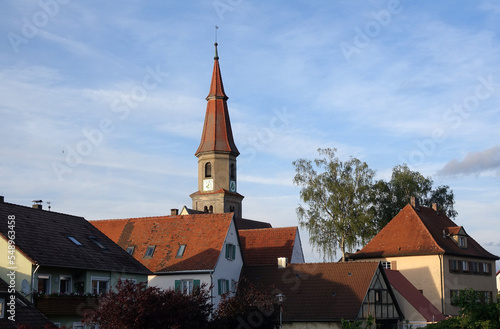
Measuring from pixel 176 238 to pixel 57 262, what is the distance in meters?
15.9

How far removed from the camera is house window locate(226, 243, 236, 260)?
46062mm

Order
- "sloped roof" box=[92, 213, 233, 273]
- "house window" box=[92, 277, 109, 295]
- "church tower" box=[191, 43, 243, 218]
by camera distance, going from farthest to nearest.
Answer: "church tower" box=[191, 43, 243, 218], "sloped roof" box=[92, 213, 233, 273], "house window" box=[92, 277, 109, 295]

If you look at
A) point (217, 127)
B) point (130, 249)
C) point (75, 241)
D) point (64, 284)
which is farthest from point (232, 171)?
point (64, 284)

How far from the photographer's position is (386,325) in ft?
149

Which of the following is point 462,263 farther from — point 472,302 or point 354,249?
point 472,302

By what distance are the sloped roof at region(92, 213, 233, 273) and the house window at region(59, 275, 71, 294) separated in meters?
11.4

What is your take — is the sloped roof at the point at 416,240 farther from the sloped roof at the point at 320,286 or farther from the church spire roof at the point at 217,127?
the church spire roof at the point at 217,127

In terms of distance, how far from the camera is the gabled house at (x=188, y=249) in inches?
1735

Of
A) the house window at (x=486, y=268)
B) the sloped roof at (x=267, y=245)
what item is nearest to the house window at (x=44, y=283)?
the sloped roof at (x=267, y=245)

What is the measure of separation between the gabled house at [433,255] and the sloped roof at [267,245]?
7274 mm

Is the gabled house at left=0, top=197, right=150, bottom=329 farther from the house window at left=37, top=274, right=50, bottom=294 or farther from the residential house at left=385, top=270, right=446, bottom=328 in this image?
the residential house at left=385, top=270, right=446, bottom=328

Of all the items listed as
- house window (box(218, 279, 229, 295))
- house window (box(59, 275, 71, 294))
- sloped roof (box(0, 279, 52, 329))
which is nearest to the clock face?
house window (box(218, 279, 229, 295))

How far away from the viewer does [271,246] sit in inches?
2120

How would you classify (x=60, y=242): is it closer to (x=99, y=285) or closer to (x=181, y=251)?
(x=99, y=285)
